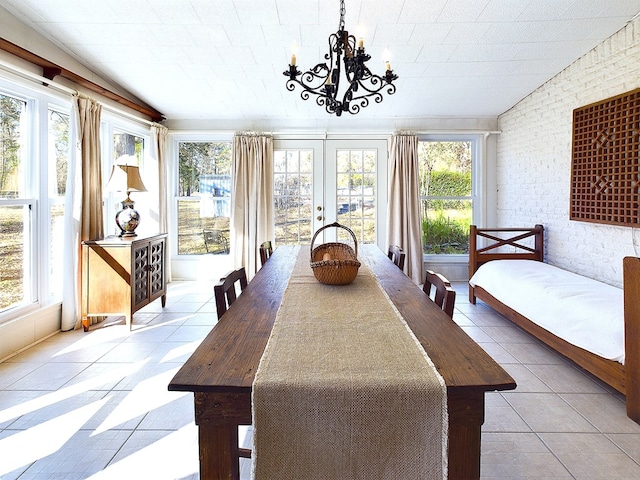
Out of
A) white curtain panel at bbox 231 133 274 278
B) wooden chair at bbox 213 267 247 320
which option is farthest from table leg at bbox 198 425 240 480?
white curtain panel at bbox 231 133 274 278

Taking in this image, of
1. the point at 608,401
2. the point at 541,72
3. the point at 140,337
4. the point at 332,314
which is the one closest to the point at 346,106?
the point at 332,314

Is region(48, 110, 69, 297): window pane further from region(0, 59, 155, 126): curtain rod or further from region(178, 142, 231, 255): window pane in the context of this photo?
region(178, 142, 231, 255): window pane

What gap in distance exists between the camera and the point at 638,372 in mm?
2131

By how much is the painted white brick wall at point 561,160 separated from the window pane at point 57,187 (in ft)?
15.4

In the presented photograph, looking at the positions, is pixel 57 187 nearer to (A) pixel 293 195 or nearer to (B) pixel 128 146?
(B) pixel 128 146

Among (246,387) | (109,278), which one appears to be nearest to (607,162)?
(246,387)

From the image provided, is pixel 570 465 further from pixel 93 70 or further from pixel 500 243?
pixel 93 70

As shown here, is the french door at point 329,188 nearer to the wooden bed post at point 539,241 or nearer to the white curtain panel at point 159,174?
the white curtain panel at point 159,174

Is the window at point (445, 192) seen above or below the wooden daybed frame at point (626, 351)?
above

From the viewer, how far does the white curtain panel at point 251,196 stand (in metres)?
5.40

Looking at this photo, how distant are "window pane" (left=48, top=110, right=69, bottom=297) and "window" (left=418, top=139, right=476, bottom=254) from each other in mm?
4136

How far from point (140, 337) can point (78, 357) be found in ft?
1.68

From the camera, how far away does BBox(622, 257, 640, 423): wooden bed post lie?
7.01ft

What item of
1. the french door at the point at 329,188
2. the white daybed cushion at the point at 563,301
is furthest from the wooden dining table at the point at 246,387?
the french door at the point at 329,188
